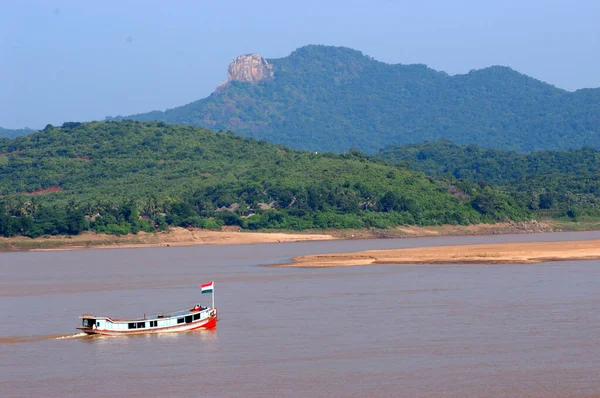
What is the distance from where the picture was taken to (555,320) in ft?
127

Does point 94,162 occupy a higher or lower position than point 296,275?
→ higher

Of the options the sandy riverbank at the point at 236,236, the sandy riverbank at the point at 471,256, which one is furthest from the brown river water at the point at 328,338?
the sandy riverbank at the point at 236,236

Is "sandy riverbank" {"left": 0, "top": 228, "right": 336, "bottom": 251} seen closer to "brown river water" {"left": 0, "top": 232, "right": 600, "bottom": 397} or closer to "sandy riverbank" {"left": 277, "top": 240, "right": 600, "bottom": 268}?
"sandy riverbank" {"left": 277, "top": 240, "right": 600, "bottom": 268}

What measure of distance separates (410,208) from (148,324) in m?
92.8

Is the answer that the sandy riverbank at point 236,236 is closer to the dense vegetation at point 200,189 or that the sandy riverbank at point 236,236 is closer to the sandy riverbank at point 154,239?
the sandy riverbank at point 154,239

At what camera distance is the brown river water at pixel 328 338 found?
1139 inches

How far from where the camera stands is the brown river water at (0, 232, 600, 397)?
28.9 meters

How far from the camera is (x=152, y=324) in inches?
1551

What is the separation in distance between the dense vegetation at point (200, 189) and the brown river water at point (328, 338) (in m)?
51.3

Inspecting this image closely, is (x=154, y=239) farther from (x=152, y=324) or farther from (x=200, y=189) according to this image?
(x=152, y=324)

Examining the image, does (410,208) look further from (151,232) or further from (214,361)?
(214,361)

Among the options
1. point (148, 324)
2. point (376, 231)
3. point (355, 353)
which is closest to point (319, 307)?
point (148, 324)

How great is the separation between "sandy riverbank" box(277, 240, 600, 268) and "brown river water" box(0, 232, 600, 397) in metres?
4.11

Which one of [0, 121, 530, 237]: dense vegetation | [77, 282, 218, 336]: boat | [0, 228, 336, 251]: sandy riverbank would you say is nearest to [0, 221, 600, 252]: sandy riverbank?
[0, 228, 336, 251]: sandy riverbank
